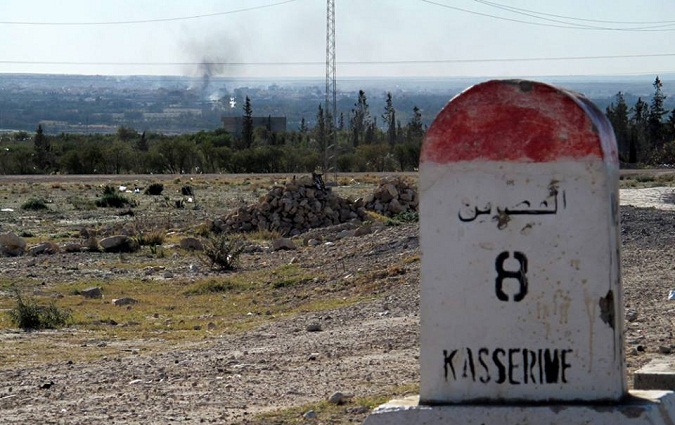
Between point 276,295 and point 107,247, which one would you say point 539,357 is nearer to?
point 276,295

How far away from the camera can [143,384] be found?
1121 centimetres

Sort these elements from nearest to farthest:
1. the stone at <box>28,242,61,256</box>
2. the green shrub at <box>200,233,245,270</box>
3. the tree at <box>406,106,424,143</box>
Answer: the green shrub at <box>200,233,245,270</box>, the stone at <box>28,242,61,256</box>, the tree at <box>406,106,424,143</box>

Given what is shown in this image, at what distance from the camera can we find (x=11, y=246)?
1142 inches

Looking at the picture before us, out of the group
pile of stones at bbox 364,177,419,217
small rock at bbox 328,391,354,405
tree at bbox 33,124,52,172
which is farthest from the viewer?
tree at bbox 33,124,52,172

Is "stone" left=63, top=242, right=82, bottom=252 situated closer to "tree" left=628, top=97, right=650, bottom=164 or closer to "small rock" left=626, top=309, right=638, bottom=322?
"small rock" left=626, top=309, right=638, bottom=322

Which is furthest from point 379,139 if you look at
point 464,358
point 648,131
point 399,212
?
point 464,358

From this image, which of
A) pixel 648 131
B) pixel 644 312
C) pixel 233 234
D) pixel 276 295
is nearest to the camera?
pixel 644 312

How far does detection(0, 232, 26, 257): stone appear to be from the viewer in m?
28.7

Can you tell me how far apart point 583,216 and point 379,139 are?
105 m

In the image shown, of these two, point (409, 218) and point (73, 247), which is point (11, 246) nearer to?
point (73, 247)

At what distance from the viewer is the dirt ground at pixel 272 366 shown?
31.8 ft

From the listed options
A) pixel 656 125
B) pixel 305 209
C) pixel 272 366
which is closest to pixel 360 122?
pixel 656 125

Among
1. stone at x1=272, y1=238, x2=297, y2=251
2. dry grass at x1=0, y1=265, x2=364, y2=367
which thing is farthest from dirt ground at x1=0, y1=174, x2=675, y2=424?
stone at x1=272, y1=238, x2=297, y2=251

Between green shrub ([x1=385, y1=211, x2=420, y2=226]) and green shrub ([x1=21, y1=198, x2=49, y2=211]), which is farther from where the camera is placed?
green shrub ([x1=21, y1=198, x2=49, y2=211])
